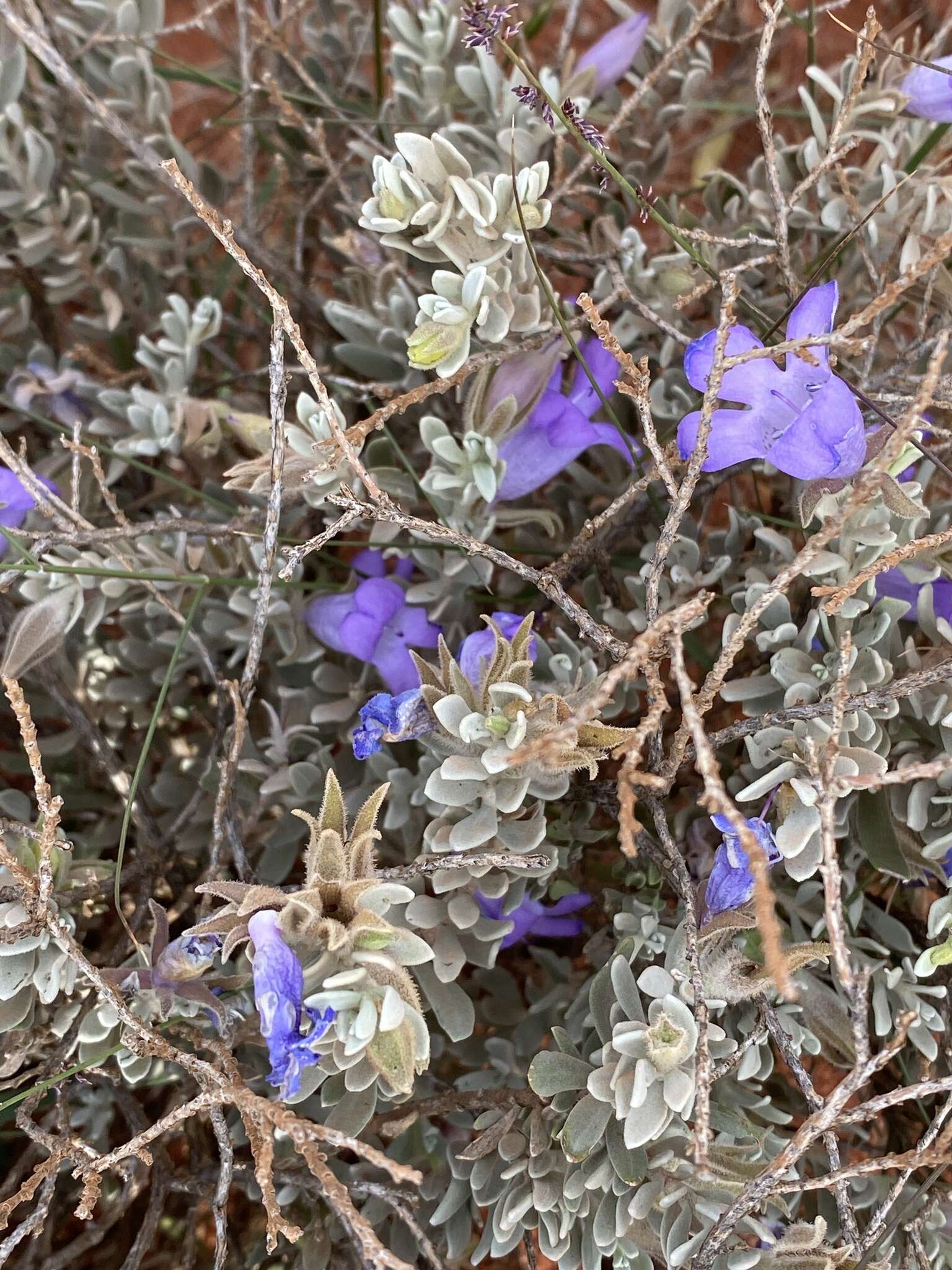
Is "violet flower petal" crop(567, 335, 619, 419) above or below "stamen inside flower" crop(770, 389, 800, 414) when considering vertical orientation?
below

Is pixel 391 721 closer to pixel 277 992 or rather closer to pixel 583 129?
pixel 277 992

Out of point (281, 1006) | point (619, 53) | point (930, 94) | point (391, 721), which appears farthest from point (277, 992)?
point (619, 53)

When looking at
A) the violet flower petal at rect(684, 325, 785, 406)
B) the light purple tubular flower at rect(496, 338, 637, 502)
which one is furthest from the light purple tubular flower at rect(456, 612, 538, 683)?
the violet flower petal at rect(684, 325, 785, 406)

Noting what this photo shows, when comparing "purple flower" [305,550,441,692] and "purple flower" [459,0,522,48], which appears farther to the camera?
"purple flower" [305,550,441,692]

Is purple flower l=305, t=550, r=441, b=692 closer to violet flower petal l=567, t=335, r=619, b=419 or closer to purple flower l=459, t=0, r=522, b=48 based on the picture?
violet flower petal l=567, t=335, r=619, b=419

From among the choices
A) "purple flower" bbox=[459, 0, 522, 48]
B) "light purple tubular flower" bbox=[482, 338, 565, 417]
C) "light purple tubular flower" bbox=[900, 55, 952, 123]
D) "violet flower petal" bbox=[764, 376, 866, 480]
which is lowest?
"light purple tubular flower" bbox=[482, 338, 565, 417]

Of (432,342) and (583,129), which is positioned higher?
(583,129)

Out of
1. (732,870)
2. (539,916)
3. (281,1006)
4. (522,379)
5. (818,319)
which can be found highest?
(818,319)

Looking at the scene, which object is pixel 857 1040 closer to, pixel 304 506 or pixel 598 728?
pixel 598 728
